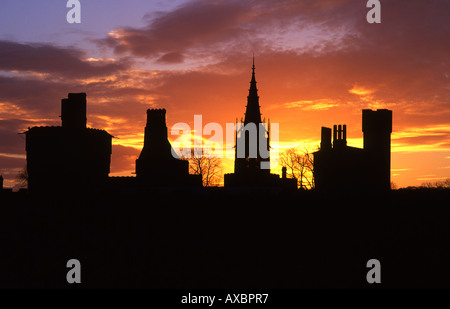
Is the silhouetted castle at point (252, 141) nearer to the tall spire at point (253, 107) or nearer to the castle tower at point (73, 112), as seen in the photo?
the tall spire at point (253, 107)

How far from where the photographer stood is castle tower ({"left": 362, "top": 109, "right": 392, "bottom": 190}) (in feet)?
99.9

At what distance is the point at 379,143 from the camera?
30719 millimetres

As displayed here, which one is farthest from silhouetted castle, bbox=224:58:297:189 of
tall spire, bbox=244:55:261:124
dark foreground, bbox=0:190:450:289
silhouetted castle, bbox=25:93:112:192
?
dark foreground, bbox=0:190:450:289

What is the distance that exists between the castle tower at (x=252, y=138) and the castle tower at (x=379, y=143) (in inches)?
1083

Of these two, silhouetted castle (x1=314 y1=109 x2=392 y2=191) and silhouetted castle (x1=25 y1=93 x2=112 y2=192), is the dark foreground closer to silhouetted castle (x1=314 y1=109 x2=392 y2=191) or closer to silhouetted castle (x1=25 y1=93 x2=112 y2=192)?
silhouetted castle (x1=314 y1=109 x2=392 y2=191)

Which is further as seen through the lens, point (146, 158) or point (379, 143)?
point (146, 158)

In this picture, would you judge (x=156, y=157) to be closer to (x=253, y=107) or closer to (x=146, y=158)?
(x=146, y=158)

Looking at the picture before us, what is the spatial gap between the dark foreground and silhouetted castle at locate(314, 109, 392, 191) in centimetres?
232

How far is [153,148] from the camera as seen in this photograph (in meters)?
39.3

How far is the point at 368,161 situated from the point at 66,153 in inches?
737

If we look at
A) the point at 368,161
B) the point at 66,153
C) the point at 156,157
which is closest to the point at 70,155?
the point at 66,153

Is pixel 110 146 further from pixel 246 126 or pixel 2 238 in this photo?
pixel 246 126

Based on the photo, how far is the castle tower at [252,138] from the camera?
62094mm
